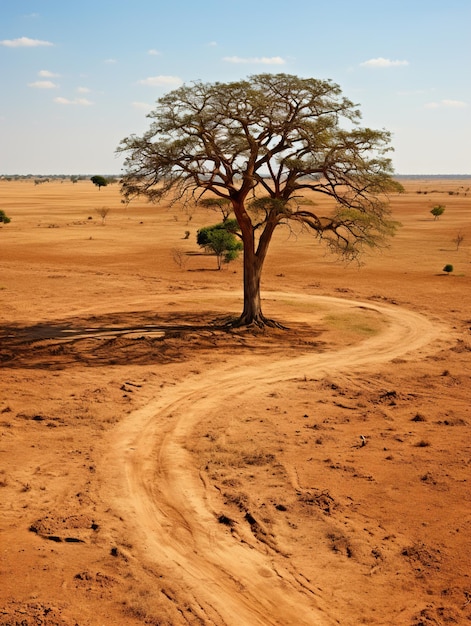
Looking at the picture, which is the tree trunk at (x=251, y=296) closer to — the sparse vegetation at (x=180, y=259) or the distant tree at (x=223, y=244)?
the distant tree at (x=223, y=244)

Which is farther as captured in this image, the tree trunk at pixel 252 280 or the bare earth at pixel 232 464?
the tree trunk at pixel 252 280

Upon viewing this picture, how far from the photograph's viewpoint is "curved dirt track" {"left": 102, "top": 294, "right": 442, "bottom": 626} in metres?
7.90

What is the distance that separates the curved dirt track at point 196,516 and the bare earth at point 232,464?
33 millimetres

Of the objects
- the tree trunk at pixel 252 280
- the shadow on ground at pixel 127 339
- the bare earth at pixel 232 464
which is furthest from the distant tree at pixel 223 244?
the tree trunk at pixel 252 280

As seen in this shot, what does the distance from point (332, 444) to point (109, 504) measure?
4742mm

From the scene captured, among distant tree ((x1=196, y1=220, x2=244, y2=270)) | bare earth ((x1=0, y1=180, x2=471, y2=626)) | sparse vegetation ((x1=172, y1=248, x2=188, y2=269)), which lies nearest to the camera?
bare earth ((x1=0, y1=180, x2=471, y2=626))

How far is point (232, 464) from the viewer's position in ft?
38.8

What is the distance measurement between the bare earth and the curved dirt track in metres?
0.03

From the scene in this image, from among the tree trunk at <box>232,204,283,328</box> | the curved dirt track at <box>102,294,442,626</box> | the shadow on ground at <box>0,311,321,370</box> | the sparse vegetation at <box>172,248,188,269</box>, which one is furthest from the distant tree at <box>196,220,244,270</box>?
the curved dirt track at <box>102,294,442,626</box>


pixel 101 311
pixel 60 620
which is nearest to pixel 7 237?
pixel 101 311

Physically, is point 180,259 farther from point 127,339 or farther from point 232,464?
point 232,464

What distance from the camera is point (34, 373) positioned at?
673 inches

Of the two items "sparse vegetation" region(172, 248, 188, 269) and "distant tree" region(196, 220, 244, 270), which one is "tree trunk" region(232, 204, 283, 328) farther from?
"sparse vegetation" region(172, 248, 188, 269)

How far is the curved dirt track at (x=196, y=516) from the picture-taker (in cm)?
790
